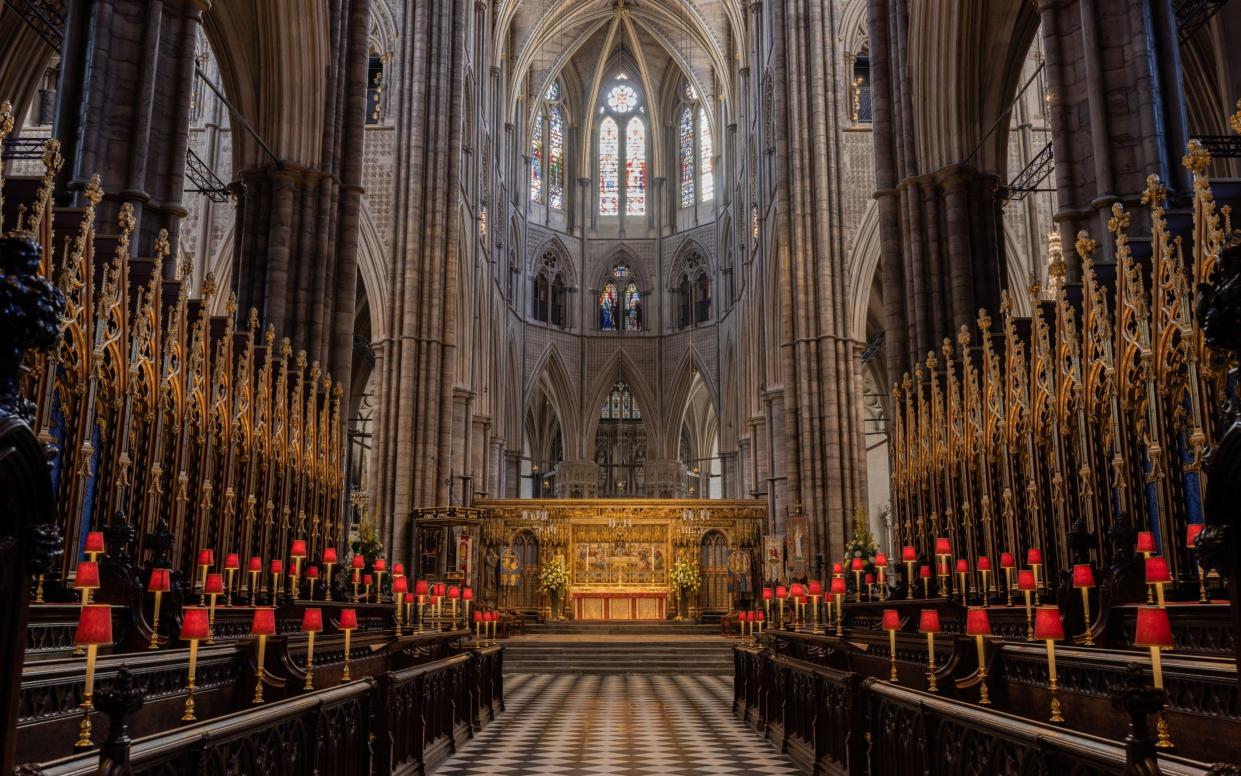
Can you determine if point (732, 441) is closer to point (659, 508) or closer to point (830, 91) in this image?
point (659, 508)

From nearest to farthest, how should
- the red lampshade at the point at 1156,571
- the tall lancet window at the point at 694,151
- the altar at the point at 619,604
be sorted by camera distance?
1. the red lampshade at the point at 1156,571
2. the altar at the point at 619,604
3. the tall lancet window at the point at 694,151

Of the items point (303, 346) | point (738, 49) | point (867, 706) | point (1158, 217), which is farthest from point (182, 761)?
point (738, 49)

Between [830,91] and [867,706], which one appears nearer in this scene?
[867,706]

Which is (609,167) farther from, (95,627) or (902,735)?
(95,627)

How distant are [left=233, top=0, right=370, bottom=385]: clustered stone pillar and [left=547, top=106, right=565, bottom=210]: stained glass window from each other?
27.1 metres

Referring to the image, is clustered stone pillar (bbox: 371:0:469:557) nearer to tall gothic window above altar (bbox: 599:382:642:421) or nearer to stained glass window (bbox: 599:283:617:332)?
stained glass window (bbox: 599:283:617:332)

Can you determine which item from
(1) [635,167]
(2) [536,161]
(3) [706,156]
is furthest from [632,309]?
(2) [536,161]

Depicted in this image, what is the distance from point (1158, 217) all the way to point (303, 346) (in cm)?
1158

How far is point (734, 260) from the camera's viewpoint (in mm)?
38531

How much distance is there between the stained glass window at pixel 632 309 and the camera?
4428cm

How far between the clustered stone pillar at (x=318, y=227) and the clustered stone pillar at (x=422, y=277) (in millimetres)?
7959

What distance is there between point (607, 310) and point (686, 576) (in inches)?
794

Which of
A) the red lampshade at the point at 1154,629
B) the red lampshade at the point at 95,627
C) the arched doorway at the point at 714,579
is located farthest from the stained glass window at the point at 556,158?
the red lampshade at the point at 1154,629

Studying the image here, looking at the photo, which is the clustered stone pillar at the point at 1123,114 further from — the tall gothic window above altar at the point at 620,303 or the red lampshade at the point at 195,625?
the tall gothic window above altar at the point at 620,303
